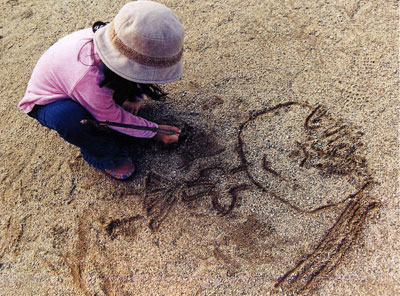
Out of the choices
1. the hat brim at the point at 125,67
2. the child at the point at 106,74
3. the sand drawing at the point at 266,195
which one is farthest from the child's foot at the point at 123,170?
the hat brim at the point at 125,67

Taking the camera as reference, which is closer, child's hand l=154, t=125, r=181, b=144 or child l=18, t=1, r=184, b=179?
child l=18, t=1, r=184, b=179

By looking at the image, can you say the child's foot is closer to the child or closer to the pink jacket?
the child

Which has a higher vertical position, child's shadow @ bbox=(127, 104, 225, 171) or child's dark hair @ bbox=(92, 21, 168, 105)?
child's dark hair @ bbox=(92, 21, 168, 105)

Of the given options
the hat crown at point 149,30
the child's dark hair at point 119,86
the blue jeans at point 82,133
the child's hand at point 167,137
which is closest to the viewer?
the hat crown at point 149,30

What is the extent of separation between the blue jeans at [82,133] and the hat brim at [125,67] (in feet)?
1.10

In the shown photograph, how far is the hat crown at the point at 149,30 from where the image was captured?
120cm

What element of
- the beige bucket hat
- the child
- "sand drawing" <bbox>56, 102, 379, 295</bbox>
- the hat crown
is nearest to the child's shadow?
"sand drawing" <bbox>56, 102, 379, 295</bbox>

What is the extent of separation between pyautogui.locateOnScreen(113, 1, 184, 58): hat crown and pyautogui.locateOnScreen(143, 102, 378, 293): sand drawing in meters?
0.80

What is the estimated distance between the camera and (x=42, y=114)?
1.58m

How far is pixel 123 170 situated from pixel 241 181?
2.19 feet

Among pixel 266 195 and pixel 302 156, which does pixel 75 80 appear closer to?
pixel 266 195

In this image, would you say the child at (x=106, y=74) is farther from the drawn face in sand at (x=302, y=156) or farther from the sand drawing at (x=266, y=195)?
the drawn face in sand at (x=302, y=156)

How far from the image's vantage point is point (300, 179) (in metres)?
1.79

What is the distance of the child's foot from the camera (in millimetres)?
1804
